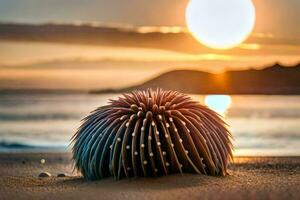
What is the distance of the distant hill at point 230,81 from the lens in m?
12.9

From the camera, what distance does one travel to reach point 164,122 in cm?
670

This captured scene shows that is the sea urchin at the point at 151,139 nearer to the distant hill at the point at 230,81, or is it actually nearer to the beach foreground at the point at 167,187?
the beach foreground at the point at 167,187

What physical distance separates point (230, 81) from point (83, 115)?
2677 mm

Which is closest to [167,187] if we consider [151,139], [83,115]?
[151,139]

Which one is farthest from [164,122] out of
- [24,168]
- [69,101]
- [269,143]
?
[69,101]

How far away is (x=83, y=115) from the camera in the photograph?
46.1 feet

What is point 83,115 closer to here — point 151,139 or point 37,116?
point 37,116

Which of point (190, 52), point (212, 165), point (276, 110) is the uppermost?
point (190, 52)

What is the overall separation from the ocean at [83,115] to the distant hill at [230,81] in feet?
0.68

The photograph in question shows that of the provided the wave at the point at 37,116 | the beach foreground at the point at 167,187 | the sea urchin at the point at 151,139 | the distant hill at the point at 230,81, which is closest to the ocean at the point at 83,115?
the wave at the point at 37,116

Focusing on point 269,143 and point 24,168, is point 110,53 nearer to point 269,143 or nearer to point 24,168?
point 269,143

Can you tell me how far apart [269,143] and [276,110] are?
7.06 feet

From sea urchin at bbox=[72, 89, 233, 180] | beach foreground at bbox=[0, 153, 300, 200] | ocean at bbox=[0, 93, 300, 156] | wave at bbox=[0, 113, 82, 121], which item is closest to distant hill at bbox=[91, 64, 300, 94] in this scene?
ocean at bbox=[0, 93, 300, 156]

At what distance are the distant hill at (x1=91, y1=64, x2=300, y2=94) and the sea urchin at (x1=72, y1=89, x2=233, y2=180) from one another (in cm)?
549
